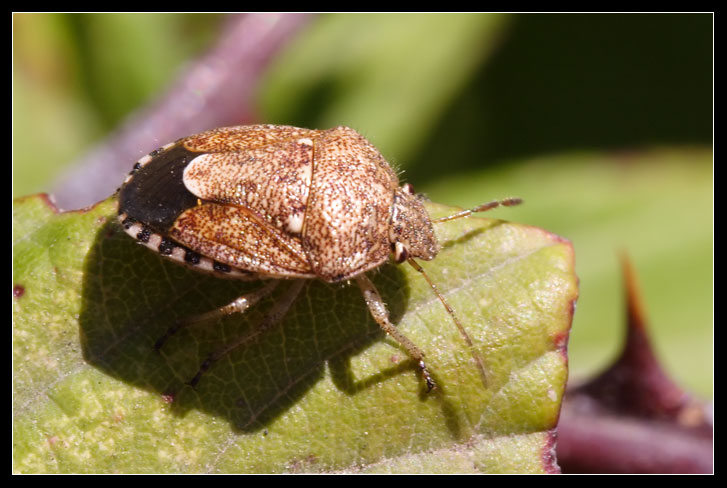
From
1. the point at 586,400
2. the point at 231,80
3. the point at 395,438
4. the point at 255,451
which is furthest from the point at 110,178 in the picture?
the point at 586,400

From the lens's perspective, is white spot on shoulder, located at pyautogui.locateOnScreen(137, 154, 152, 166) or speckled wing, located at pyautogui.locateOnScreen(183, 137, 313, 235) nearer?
speckled wing, located at pyautogui.locateOnScreen(183, 137, 313, 235)

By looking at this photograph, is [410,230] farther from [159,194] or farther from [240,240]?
[159,194]

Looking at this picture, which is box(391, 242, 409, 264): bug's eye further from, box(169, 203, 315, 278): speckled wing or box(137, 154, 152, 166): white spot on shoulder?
box(137, 154, 152, 166): white spot on shoulder

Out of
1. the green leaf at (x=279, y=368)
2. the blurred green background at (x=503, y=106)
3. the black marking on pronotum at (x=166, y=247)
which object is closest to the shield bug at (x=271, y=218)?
the black marking on pronotum at (x=166, y=247)

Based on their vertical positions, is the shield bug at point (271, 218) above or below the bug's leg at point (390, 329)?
above

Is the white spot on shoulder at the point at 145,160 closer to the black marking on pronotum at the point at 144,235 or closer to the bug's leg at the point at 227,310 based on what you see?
the black marking on pronotum at the point at 144,235

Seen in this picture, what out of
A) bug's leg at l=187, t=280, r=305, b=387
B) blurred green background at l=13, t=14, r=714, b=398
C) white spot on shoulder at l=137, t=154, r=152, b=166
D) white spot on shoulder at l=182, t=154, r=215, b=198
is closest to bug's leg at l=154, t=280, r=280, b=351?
bug's leg at l=187, t=280, r=305, b=387

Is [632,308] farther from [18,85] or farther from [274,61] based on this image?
[18,85]
